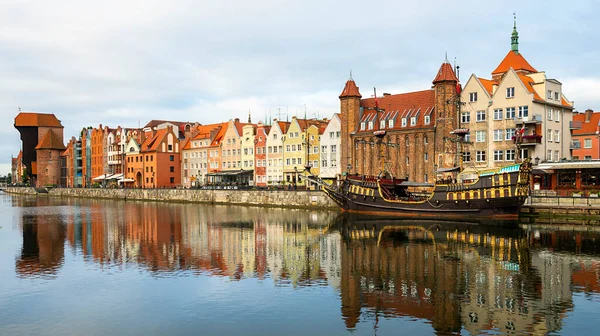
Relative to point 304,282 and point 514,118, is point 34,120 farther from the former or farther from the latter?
point 304,282

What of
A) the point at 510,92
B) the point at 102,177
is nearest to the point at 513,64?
the point at 510,92

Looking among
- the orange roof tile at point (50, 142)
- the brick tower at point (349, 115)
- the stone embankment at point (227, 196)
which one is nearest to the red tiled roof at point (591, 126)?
the brick tower at point (349, 115)

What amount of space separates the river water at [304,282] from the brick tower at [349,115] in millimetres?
35917

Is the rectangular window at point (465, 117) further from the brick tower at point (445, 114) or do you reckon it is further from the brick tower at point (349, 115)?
the brick tower at point (349, 115)

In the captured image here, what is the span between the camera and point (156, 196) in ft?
319

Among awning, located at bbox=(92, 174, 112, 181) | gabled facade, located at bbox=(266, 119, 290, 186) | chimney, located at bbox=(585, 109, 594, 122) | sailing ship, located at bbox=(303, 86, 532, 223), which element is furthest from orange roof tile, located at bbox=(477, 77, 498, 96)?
awning, located at bbox=(92, 174, 112, 181)

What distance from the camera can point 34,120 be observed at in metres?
156

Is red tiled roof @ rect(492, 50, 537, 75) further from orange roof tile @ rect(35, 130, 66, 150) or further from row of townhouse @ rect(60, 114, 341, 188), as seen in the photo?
orange roof tile @ rect(35, 130, 66, 150)

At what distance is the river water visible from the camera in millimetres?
19547

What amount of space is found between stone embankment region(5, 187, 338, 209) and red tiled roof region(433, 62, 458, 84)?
20.5 meters

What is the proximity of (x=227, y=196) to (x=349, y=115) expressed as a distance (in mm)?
21281

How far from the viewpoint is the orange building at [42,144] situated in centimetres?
15525

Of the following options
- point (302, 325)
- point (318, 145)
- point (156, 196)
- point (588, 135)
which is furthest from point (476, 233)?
point (156, 196)

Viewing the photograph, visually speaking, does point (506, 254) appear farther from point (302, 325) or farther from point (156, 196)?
point (156, 196)
